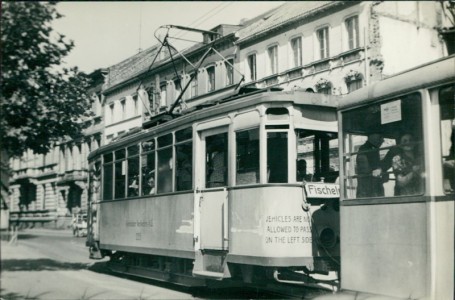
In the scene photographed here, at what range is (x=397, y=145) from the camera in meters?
5.73

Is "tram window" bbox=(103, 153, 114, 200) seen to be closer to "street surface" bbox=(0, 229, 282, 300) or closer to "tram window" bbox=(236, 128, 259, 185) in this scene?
"street surface" bbox=(0, 229, 282, 300)

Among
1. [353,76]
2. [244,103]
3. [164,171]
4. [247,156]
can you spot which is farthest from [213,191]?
[353,76]

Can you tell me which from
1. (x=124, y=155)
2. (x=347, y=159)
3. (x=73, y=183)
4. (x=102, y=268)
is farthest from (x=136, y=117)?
(x=347, y=159)

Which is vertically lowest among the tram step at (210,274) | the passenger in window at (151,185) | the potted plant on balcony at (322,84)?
the tram step at (210,274)

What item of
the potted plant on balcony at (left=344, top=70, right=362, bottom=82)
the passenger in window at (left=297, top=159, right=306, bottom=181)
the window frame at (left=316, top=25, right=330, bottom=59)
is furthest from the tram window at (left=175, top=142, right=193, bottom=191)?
the potted plant on balcony at (left=344, top=70, right=362, bottom=82)

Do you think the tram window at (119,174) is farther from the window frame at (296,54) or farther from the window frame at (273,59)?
the window frame at (296,54)

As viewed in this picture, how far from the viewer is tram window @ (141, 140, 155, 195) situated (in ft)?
34.2

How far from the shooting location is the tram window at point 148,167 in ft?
34.2

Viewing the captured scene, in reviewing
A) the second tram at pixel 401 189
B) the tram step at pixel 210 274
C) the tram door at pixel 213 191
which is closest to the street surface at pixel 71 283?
the tram step at pixel 210 274

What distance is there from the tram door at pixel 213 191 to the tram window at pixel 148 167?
1.72 metres

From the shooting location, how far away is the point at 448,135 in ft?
17.0

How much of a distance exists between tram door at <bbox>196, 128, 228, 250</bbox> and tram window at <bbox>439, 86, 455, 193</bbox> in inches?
149

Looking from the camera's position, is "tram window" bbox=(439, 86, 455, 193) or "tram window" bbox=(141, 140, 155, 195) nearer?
"tram window" bbox=(439, 86, 455, 193)

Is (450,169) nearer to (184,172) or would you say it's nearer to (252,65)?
(184,172)
